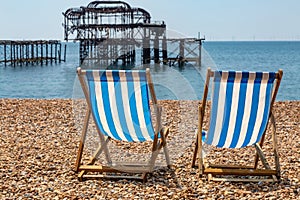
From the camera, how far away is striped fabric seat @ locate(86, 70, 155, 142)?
3342 mm

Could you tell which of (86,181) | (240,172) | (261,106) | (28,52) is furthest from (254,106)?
(28,52)

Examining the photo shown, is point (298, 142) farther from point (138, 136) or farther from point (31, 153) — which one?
point (31, 153)

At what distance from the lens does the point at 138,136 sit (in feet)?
11.8

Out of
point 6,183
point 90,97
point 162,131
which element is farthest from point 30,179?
point 162,131

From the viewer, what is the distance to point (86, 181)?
11.4ft

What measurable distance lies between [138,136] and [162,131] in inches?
8.0

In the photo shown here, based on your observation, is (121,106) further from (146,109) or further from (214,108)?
(214,108)

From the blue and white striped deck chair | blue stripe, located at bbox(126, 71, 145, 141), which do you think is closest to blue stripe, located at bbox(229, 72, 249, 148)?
the blue and white striped deck chair

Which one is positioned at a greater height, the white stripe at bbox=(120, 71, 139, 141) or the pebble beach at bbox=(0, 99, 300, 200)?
the white stripe at bbox=(120, 71, 139, 141)

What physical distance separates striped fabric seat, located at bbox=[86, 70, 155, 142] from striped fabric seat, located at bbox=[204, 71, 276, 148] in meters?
0.47

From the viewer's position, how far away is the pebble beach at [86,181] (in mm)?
3197

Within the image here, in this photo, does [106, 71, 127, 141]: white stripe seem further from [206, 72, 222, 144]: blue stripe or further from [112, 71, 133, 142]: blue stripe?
[206, 72, 222, 144]: blue stripe

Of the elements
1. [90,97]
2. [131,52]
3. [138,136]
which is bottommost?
[131,52]

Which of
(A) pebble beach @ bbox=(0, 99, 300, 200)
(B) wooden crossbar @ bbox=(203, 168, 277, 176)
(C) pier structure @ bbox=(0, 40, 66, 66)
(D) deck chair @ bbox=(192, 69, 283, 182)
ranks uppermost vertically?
(D) deck chair @ bbox=(192, 69, 283, 182)
